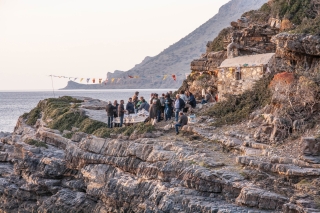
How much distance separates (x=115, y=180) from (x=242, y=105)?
648cm

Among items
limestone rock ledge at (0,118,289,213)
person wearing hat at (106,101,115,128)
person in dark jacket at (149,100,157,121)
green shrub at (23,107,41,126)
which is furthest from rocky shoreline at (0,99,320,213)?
green shrub at (23,107,41,126)

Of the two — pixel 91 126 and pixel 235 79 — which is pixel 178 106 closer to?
pixel 235 79

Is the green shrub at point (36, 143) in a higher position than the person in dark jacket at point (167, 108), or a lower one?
lower

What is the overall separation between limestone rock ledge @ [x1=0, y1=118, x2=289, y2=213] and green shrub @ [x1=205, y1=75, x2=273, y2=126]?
9.42 feet

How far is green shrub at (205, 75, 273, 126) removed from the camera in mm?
22562

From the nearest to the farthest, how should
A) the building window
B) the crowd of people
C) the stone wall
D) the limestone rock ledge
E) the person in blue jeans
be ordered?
1. the limestone rock ledge
2. the person in blue jeans
3. the crowd of people
4. the stone wall
5. the building window

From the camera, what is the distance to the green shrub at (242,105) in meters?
22.6

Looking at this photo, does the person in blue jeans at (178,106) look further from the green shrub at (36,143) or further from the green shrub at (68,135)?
the green shrub at (36,143)

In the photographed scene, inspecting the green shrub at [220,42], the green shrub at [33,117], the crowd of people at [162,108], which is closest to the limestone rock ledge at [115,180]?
the crowd of people at [162,108]

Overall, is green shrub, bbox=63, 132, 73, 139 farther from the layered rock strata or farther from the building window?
the building window

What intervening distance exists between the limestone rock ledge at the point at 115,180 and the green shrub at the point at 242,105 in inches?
113

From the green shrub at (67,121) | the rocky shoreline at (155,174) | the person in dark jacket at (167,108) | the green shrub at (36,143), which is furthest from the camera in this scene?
the green shrub at (67,121)

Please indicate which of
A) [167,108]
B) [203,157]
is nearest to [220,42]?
[167,108]

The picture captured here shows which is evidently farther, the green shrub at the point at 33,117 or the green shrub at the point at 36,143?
the green shrub at the point at 33,117
